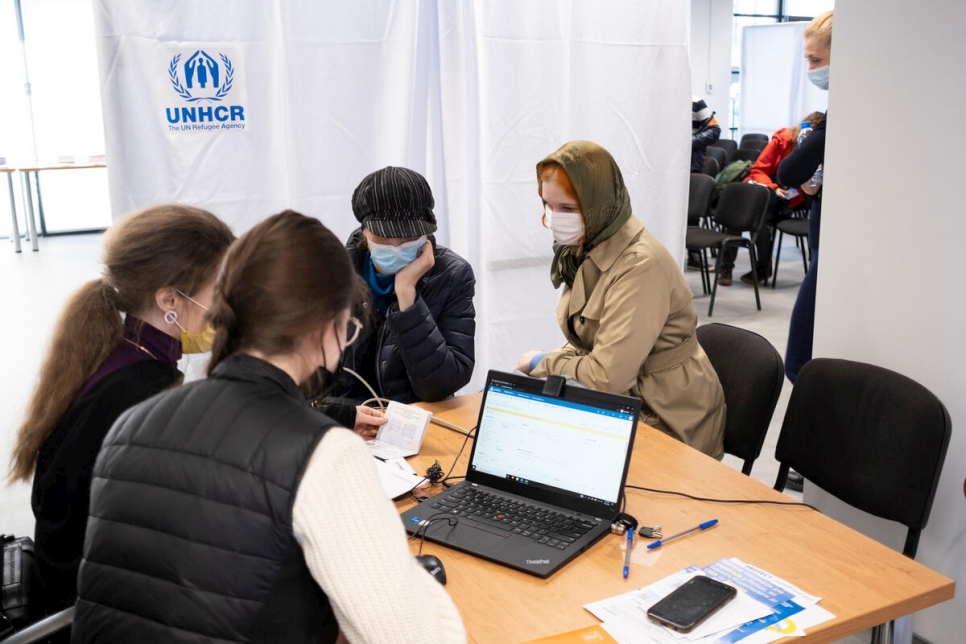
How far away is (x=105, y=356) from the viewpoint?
1.63 meters

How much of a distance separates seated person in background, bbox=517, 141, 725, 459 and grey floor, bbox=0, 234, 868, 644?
0.85 metres

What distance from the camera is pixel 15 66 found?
945cm

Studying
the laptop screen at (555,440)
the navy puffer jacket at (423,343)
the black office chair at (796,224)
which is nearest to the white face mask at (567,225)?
the navy puffer jacket at (423,343)

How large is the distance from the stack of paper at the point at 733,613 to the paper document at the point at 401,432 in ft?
2.46

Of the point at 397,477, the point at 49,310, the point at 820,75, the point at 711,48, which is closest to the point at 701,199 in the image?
the point at 820,75

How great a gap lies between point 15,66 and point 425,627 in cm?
1028

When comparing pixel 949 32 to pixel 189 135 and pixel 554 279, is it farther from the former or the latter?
pixel 189 135

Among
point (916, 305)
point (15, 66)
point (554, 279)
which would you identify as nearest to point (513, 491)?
point (554, 279)

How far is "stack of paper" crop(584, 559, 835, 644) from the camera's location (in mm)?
1273

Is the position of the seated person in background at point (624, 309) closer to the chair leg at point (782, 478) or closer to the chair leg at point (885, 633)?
the chair leg at point (782, 478)

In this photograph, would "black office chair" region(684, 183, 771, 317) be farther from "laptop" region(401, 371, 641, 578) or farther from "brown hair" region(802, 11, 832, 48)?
"laptop" region(401, 371, 641, 578)

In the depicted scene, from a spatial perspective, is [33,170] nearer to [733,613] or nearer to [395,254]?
[395,254]

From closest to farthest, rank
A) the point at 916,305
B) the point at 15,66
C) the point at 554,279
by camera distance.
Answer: the point at 916,305
the point at 554,279
the point at 15,66

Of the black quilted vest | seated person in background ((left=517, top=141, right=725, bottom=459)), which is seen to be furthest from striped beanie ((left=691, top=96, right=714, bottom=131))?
the black quilted vest
